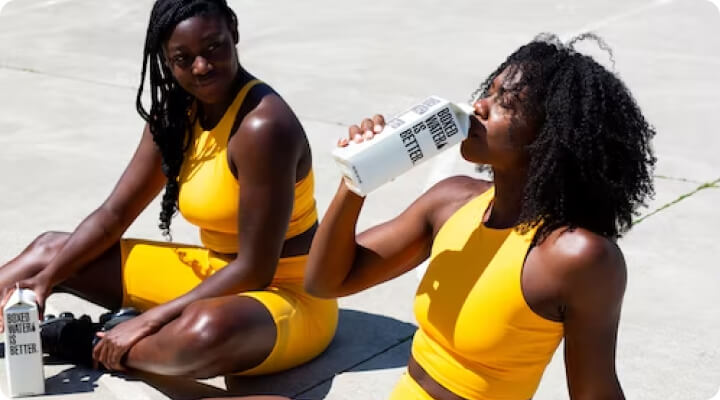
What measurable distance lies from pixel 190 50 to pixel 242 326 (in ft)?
2.88

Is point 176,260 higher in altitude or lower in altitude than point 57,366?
higher

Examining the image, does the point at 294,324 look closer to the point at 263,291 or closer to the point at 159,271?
the point at 263,291

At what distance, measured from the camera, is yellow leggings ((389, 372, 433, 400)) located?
2637 mm

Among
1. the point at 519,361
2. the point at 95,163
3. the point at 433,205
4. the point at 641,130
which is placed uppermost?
the point at 641,130

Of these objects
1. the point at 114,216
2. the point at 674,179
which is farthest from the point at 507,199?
the point at 674,179

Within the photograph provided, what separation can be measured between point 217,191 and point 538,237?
5.00 feet

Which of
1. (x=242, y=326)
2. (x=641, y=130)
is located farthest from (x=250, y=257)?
(x=641, y=130)

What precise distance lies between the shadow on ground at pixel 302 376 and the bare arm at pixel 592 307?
4.88 feet

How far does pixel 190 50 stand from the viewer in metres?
3.57

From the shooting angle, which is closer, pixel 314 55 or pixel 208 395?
pixel 208 395

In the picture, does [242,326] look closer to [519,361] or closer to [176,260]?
[176,260]

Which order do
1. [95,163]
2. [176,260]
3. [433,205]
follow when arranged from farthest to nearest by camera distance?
[95,163], [176,260], [433,205]

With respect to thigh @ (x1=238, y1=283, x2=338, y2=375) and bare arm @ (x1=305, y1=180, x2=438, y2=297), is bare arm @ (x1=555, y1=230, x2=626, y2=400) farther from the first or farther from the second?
thigh @ (x1=238, y1=283, x2=338, y2=375)

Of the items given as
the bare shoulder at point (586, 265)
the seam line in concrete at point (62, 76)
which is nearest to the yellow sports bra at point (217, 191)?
the bare shoulder at point (586, 265)
